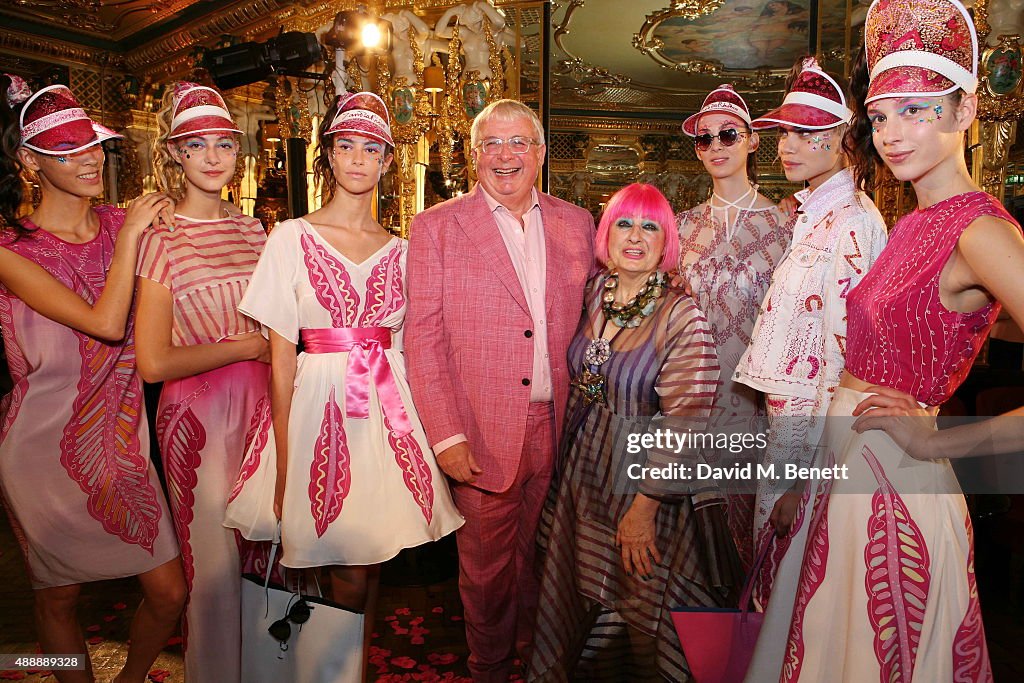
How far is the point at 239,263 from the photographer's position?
2.37 metres

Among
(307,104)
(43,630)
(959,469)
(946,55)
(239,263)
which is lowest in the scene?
(43,630)

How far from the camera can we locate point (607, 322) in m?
2.38

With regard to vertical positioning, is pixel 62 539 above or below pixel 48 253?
below

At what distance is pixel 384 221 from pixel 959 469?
4.72 m

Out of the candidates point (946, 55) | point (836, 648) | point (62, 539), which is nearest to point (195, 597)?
point (62, 539)

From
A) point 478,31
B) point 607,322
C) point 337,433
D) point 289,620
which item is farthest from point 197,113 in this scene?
point 478,31

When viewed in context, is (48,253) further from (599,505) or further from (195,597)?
(599,505)

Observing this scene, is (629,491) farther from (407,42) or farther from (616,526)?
(407,42)

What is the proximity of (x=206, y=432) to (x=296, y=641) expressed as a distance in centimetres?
67

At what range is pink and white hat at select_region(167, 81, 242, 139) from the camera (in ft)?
7.60

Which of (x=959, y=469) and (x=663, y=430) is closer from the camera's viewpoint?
(x=663, y=430)

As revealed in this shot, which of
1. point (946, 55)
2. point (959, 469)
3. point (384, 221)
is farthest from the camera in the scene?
point (384, 221)

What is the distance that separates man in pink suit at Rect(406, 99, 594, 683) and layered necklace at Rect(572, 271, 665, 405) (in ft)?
0.82
